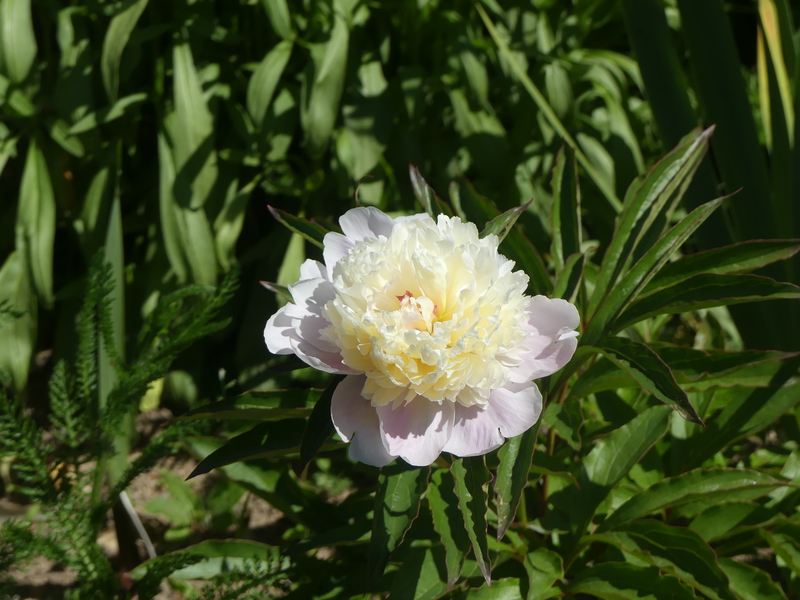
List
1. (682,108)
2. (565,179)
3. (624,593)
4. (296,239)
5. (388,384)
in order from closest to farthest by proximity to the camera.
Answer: (388,384)
(624,593)
(565,179)
(682,108)
(296,239)

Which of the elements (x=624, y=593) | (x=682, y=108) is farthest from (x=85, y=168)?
(x=624, y=593)

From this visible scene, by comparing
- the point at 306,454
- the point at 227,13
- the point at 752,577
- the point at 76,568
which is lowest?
the point at 752,577

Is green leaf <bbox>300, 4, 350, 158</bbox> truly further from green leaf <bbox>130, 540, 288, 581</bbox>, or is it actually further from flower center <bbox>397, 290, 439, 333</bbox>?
flower center <bbox>397, 290, 439, 333</bbox>

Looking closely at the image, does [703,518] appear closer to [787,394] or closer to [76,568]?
[787,394]

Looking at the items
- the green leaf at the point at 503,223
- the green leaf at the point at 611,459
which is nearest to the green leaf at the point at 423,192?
the green leaf at the point at 503,223

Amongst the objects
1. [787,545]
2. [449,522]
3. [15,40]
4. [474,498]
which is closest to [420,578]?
[449,522]

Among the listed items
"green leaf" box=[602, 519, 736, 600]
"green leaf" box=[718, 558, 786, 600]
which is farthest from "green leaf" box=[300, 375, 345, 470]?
"green leaf" box=[718, 558, 786, 600]

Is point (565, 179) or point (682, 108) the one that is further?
point (682, 108)
